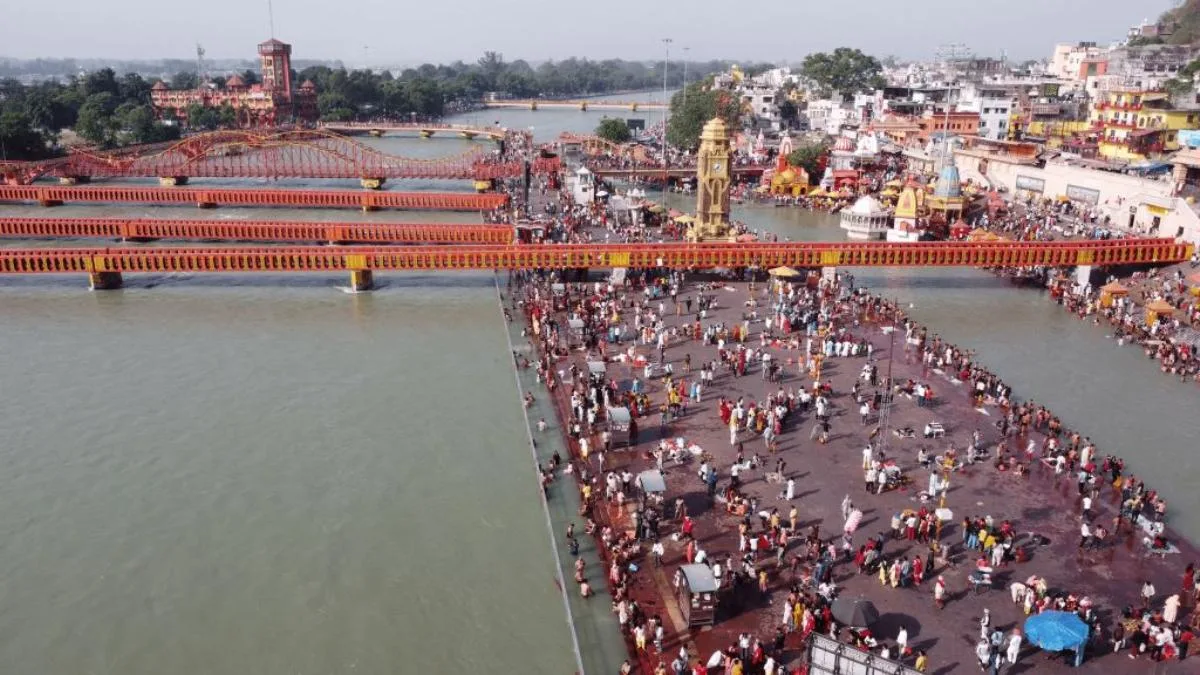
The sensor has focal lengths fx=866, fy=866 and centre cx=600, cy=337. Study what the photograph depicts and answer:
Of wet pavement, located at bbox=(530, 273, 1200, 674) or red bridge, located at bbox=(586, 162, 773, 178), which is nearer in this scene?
wet pavement, located at bbox=(530, 273, 1200, 674)

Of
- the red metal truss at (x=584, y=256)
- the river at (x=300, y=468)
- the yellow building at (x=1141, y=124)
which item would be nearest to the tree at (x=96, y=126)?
the red metal truss at (x=584, y=256)

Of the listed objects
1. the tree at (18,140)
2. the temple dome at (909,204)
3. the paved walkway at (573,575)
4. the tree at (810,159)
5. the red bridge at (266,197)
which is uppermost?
the tree at (18,140)

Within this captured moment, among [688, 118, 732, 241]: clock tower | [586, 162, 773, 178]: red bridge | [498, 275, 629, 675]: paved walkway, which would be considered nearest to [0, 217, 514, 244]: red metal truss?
[688, 118, 732, 241]: clock tower

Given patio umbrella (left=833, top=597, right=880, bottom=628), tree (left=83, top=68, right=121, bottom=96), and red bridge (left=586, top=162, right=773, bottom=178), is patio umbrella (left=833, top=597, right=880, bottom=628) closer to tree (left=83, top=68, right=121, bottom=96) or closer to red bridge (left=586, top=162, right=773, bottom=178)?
red bridge (left=586, top=162, right=773, bottom=178)

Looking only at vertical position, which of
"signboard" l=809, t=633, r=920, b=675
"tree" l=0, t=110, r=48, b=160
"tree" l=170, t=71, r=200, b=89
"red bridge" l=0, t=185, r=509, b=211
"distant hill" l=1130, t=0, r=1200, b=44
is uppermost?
"distant hill" l=1130, t=0, r=1200, b=44

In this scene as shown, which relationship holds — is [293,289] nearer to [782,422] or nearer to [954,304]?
[782,422]

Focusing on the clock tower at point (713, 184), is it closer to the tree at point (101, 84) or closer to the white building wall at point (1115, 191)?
the white building wall at point (1115, 191)

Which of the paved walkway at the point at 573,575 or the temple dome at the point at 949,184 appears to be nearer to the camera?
the paved walkway at the point at 573,575
